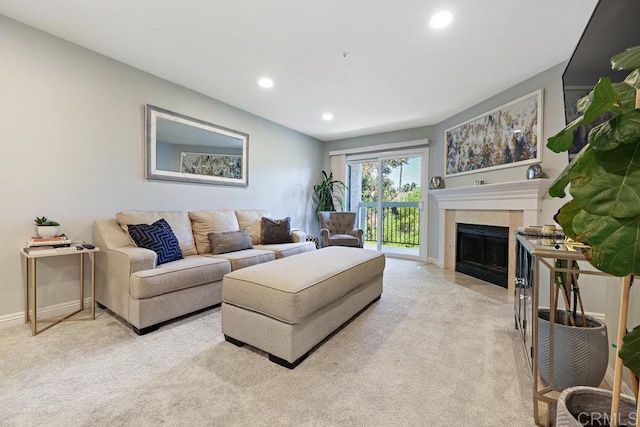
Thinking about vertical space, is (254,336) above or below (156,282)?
below

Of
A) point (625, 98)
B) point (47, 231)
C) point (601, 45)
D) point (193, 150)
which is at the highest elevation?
point (601, 45)

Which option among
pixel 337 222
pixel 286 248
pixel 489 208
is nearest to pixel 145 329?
pixel 286 248

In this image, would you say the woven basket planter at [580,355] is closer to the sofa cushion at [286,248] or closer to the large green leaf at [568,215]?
the large green leaf at [568,215]

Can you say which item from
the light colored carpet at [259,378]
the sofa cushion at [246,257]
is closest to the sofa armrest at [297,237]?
the sofa cushion at [246,257]

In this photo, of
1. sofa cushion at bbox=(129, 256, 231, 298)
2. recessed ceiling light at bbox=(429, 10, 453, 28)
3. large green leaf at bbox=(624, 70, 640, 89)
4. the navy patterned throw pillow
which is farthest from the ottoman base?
recessed ceiling light at bbox=(429, 10, 453, 28)

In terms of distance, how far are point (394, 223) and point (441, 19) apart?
12.1 feet

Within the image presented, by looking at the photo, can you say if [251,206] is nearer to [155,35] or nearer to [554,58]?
[155,35]

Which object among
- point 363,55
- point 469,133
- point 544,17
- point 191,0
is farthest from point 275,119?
point 544,17

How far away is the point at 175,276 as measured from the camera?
217 centimetres

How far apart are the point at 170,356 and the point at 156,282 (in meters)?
0.57

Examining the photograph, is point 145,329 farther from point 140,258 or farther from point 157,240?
point 157,240

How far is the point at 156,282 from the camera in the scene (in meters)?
2.05

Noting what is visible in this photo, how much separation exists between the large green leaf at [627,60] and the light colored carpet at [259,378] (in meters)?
1.40

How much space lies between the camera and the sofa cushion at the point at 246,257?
269 cm
